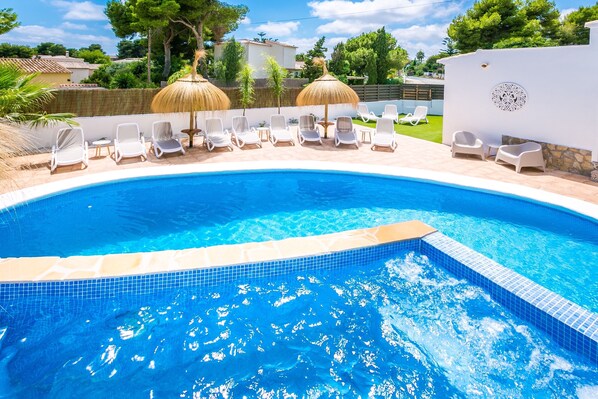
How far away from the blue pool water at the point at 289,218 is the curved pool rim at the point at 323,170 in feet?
0.48

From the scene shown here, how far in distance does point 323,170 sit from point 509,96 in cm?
623

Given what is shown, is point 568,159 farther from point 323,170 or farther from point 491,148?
point 323,170

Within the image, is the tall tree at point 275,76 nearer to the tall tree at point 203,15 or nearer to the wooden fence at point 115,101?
the wooden fence at point 115,101

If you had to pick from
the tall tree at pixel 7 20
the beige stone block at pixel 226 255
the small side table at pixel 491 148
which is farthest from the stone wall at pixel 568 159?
the tall tree at pixel 7 20

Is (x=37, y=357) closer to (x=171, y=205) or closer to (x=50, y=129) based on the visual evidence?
(x=171, y=205)

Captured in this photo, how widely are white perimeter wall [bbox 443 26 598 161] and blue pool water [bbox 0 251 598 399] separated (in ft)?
26.1

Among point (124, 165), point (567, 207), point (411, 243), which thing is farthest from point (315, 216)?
point (124, 165)

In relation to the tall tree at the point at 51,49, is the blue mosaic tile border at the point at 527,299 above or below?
below

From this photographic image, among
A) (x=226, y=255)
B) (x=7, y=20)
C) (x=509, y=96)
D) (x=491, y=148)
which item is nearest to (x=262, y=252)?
(x=226, y=255)

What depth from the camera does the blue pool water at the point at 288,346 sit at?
3.80 meters

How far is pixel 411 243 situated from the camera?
20.8ft

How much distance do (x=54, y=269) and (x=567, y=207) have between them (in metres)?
8.91

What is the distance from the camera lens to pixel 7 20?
17.2 meters

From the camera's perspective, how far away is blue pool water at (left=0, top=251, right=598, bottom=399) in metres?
3.80
